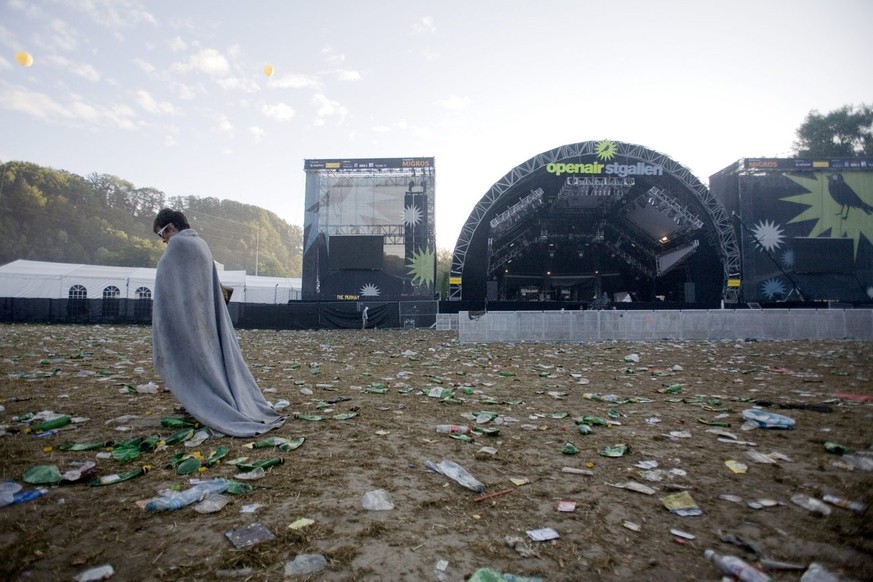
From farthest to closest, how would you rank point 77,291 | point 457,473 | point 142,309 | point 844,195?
1. point 844,195
2. point 77,291
3. point 142,309
4. point 457,473

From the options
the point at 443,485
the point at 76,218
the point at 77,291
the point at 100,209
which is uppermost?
the point at 100,209

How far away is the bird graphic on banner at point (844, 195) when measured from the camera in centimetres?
2522

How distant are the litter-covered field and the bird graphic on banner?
29.0m

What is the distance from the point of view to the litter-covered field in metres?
1.80

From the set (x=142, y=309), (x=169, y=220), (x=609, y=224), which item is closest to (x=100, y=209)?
(x=142, y=309)

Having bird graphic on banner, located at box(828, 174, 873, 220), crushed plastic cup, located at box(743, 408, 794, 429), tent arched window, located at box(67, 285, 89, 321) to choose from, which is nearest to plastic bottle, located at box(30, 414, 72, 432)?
crushed plastic cup, located at box(743, 408, 794, 429)

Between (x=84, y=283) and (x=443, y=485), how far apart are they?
1239 inches

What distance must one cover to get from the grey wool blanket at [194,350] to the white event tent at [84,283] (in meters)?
19.2

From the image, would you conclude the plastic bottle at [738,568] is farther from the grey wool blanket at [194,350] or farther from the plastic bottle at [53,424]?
the plastic bottle at [53,424]

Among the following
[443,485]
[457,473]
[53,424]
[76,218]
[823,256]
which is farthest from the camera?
[76,218]

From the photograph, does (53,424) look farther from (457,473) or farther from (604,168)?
(604,168)

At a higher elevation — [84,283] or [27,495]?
[84,283]

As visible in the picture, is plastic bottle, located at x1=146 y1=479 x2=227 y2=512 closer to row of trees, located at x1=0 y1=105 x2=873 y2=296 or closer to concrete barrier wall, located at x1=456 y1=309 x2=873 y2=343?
concrete barrier wall, located at x1=456 y1=309 x2=873 y2=343

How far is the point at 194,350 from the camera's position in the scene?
3740 millimetres
